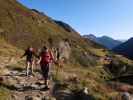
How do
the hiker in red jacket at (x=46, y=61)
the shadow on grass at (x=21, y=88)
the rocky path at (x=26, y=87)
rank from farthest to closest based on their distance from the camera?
1. the hiker in red jacket at (x=46, y=61)
2. the shadow on grass at (x=21, y=88)
3. the rocky path at (x=26, y=87)

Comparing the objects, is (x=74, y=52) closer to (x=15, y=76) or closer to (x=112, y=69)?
(x=112, y=69)

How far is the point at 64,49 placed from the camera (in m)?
52.6

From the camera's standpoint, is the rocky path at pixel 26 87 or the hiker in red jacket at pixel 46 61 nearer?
the rocky path at pixel 26 87

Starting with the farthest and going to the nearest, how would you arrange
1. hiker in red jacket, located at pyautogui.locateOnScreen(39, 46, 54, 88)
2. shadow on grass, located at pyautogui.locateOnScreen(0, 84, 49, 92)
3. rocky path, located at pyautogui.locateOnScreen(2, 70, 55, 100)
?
hiker in red jacket, located at pyautogui.locateOnScreen(39, 46, 54, 88) → shadow on grass, located at pyautogui.locateOnScreen(0, 84, 49, 92) → rocky path, located at pyautogui.locateOnScreen(2, 70, 55, 100)

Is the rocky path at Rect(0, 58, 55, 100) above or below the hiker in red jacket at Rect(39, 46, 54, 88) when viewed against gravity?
below

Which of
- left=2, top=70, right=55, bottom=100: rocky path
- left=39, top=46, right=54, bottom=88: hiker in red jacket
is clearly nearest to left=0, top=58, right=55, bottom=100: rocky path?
left=2, top=70, right=55, bottom=100: rocky path

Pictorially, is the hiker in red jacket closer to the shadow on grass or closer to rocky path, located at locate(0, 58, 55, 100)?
the shadow on grass

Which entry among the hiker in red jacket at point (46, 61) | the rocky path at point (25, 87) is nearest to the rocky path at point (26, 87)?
the rocky path at point (25, 87)

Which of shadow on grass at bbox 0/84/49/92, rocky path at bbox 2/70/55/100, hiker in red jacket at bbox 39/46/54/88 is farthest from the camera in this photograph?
hiker in red jacket at bbox 39/46/54/88

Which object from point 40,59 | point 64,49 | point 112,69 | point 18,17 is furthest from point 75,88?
point 18,17

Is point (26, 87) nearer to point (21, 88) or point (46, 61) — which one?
point (21, 88)

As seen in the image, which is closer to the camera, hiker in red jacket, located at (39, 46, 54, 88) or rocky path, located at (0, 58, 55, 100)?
rocky path, located at (0, 58, 55, 100)

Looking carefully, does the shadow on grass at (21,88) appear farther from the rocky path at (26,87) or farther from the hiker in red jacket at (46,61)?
the hiker in red jacket at (46,61)

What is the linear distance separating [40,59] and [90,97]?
3334mm
